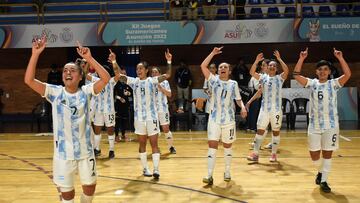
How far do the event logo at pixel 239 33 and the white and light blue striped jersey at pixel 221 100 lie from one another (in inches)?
373

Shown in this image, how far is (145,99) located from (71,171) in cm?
369

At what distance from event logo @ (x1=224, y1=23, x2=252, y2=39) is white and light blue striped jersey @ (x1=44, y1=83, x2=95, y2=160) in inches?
503

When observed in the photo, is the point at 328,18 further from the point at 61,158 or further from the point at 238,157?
the point at 61,158

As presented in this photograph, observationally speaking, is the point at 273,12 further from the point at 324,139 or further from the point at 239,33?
the point at 324,139

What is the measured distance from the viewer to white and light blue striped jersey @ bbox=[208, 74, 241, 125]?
326 inches

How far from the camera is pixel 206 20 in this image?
58.2 ft

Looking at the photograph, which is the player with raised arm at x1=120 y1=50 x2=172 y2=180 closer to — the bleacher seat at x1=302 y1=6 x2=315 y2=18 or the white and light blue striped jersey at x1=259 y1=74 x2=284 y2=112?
the white and light blue striped jersey at x1=259 y1=74 x2=284 y2=112

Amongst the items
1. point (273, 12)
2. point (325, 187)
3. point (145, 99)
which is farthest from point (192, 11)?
point (325, 187)

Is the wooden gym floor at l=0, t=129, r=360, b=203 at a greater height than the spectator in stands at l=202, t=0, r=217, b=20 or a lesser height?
lesser

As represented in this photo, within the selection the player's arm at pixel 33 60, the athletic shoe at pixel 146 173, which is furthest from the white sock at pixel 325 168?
the player's arm at pixel 33 60

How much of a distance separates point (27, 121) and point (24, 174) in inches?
425

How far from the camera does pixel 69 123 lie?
5332 millimetres

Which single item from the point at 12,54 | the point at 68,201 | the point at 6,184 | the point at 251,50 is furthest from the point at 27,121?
the point at 68,201

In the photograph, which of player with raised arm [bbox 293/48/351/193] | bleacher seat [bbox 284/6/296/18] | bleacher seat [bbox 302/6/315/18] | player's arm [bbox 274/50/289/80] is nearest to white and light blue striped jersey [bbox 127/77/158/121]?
player's arm [bbox 274/50/289/80]
